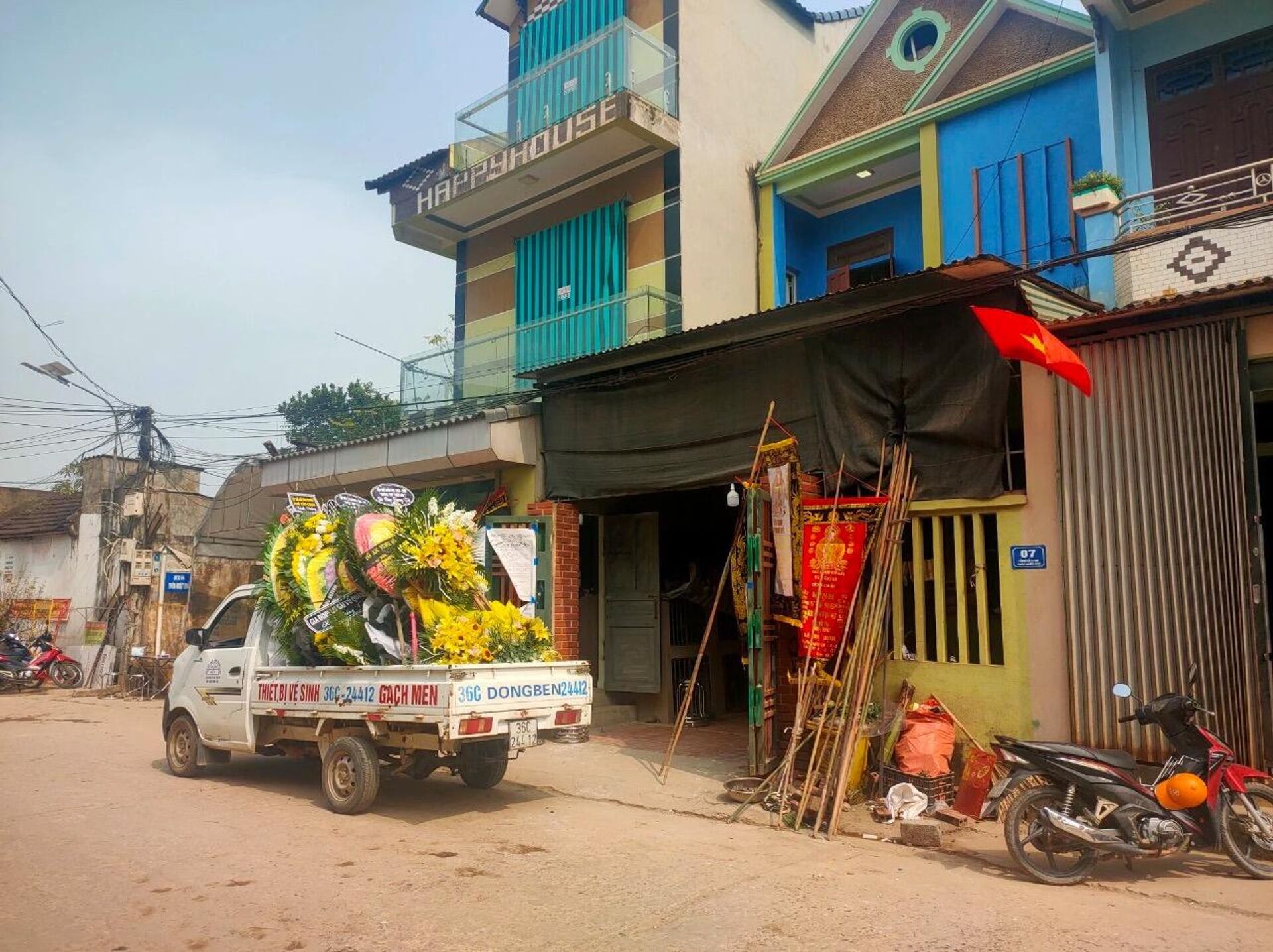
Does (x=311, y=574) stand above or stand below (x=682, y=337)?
below

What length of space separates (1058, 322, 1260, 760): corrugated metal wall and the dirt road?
1.80m

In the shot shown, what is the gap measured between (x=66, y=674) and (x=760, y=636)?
1693cm

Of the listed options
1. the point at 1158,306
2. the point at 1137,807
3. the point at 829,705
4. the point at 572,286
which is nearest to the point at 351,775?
the point at 829,705

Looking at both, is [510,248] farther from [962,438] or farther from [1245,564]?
[1245,564]

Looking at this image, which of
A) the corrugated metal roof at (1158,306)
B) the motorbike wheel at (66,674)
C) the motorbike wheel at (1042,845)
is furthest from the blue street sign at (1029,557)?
the motorbike wheel at (66,674)

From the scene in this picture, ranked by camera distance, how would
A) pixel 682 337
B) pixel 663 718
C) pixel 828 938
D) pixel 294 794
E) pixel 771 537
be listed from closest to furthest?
pixel 828 938, pixel 294 794, pixel 771 537, pixel 682 337, pixel 663 718

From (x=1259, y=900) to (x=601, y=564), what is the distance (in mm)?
8622

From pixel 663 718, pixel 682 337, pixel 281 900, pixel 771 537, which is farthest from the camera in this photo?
pixel 663 718

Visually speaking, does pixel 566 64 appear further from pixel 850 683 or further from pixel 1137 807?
pixel 1137 807

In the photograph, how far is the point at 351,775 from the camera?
7266 mm

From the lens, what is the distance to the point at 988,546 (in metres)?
8.15

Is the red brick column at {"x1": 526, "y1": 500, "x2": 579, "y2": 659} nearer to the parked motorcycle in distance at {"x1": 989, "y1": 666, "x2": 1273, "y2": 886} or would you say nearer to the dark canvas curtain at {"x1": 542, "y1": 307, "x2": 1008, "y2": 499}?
the dark canvas curtain at {"x1": 542, "y1": 307, "x2": 1008, "y2": 499}

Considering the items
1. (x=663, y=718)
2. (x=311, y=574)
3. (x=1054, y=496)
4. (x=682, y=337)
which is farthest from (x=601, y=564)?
(x=1054, y=496)

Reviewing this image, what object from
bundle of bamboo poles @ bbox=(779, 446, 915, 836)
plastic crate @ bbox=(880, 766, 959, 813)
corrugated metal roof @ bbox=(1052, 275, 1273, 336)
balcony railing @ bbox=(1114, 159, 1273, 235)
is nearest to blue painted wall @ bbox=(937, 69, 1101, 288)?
balcony railing @ bbox=(1114, 159, 1273, 235)
